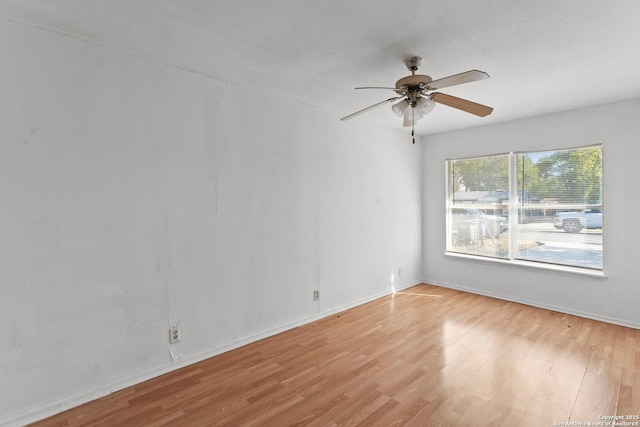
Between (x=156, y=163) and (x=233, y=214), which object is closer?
(x=156, y=163)

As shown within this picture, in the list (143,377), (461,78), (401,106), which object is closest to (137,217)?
(143,377)

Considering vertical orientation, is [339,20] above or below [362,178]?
above

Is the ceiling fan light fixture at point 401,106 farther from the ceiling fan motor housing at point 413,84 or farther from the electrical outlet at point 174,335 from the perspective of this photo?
Result: the electrical outlet at point 174,335

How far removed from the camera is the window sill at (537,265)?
152 inches

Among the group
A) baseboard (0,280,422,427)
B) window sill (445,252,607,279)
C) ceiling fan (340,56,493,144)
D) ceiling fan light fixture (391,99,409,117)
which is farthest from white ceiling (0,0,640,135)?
baseboard (0,280,422,427)

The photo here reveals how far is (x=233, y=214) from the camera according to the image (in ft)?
10.1

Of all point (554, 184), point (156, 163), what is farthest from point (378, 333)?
point (554, 184)

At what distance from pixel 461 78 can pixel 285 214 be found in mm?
2165

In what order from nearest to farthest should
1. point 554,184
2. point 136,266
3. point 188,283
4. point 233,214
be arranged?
point 136,266 → point 188,283 → point 233,214 → point 554,184

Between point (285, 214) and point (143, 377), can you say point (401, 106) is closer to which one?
point (285, 214)

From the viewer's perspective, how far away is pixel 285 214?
352 centimetres

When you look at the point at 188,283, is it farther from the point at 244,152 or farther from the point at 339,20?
the point at 339,20

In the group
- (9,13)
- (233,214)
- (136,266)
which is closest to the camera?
(9,13)

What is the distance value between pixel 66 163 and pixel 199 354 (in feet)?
6.14
